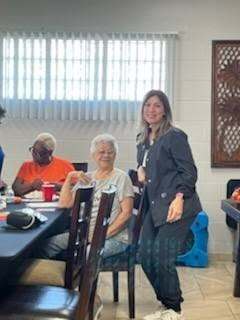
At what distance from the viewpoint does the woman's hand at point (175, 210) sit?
3127 millimetres

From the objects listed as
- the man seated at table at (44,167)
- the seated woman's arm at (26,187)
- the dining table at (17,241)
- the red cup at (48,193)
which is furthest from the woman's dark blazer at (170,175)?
the man seated at table at (44,167)

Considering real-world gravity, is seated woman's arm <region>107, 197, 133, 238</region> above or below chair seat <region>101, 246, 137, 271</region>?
above

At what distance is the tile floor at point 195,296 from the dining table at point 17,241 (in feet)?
2.85

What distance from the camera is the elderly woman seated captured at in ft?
10.9

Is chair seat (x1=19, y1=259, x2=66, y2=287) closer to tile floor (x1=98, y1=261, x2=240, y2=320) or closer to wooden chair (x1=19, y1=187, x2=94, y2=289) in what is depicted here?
wooden chair (x1=19, y1=187, x2=94, y2=289)

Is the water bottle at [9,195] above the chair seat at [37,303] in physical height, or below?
above

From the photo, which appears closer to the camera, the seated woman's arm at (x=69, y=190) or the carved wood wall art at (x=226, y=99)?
the seated woman's arm at (x=69, y=190)

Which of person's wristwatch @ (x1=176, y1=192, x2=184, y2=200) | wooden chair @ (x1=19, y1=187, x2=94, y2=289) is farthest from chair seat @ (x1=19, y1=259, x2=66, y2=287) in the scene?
person's wristwatch @ (x1=176, y1=192, x2=184, y2=200)

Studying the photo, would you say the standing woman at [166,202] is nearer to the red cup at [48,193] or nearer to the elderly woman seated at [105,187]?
the elderly woman seated at [105,187]

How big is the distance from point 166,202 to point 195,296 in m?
1.11

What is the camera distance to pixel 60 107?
5086mm

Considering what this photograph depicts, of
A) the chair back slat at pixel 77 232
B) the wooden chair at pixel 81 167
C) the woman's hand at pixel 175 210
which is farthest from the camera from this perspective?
the wooden chair at pixel 81 167

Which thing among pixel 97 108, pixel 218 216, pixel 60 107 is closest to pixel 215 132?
pixel 218 216

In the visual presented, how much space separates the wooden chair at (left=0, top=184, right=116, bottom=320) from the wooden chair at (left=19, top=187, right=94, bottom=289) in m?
0.27
